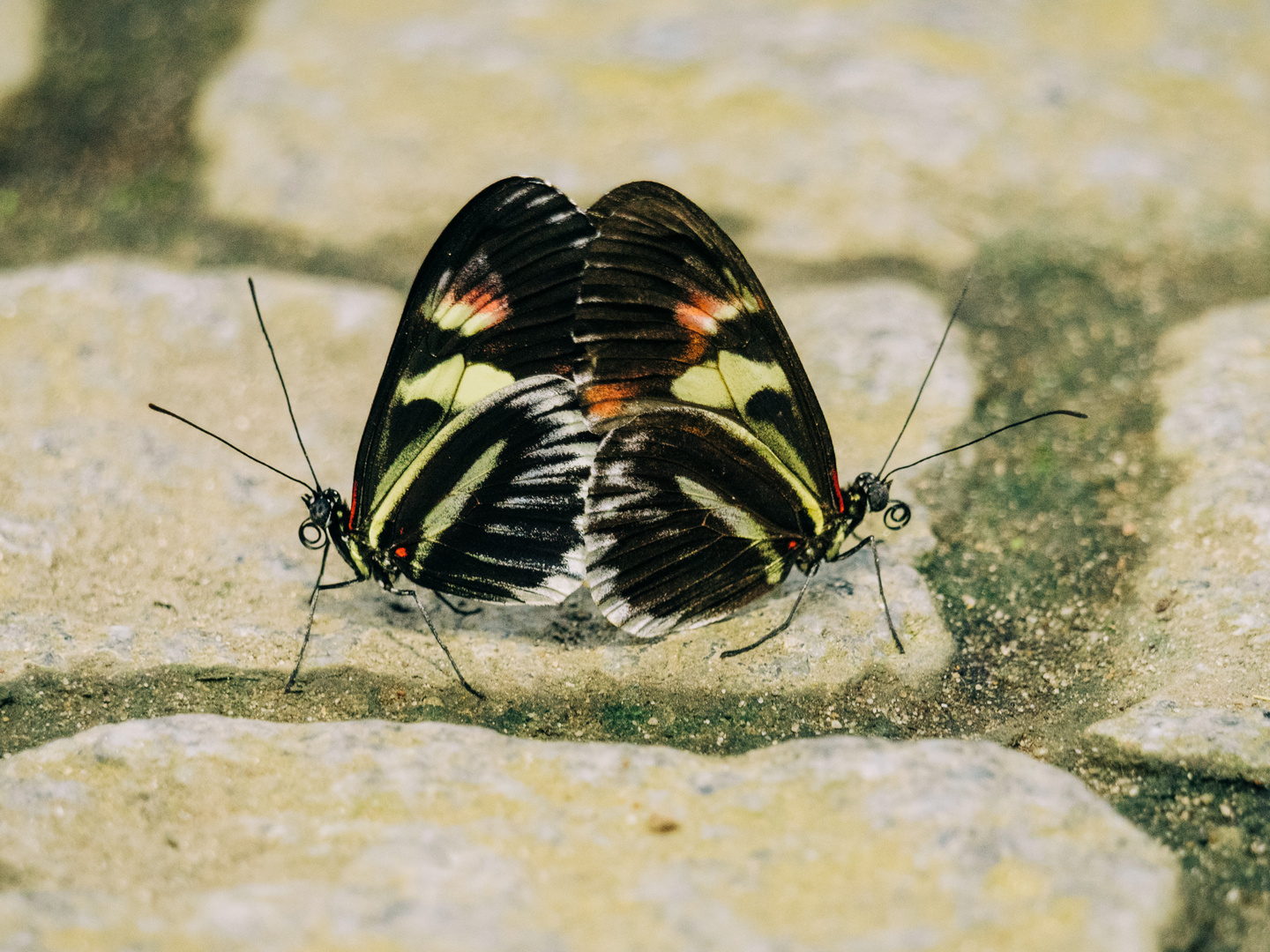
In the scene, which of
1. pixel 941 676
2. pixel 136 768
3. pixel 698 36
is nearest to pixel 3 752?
pixel 136 768

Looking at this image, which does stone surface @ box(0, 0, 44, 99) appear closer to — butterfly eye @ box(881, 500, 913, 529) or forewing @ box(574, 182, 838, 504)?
forewing @ box(574, 182, 838, 504)

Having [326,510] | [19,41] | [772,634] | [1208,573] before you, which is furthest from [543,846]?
[19,41]

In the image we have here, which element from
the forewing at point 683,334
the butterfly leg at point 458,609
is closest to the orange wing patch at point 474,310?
the forewing at point 683,334

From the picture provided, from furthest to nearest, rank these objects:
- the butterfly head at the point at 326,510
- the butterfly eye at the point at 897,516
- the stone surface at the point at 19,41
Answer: the stone surface at the point at 19,41 < the butterfly eye at the point at 897,516 < the butterfly head at the point at 326,510

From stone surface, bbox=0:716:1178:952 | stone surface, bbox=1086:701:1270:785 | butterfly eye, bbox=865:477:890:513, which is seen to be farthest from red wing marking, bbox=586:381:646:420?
stone surface, bbox=1086:701:1270:785

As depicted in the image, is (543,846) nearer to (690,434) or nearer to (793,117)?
(690,434)

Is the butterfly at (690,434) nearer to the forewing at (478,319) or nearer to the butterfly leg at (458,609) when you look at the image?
Result: the forewing at (478,319)

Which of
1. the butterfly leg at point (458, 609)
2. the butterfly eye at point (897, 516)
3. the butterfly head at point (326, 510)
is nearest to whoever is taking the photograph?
the butterfly head at point (326, 510)
